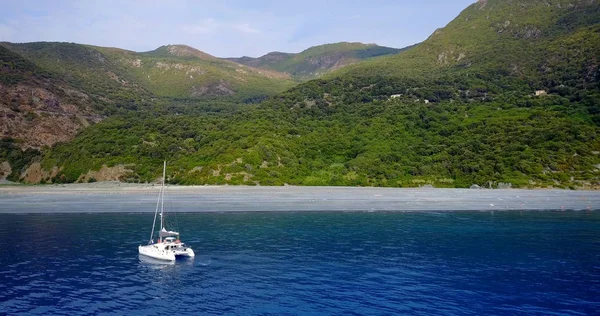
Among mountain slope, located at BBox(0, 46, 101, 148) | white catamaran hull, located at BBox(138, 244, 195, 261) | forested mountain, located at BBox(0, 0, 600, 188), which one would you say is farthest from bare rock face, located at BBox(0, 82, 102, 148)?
white catamaran hull, located at BBox(138, 244, 195, 261)

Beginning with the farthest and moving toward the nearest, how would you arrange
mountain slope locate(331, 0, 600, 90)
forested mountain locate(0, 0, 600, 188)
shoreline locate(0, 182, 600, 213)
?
1. mountain slope locate(331, 0, 600, 90)
2. forested mountain locate(0, 0, 600, 188)
3. shoreline locate(0, 182, 600, 213)

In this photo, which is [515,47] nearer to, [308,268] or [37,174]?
[37,174]

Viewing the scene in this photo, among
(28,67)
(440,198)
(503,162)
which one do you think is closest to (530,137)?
(503,162)

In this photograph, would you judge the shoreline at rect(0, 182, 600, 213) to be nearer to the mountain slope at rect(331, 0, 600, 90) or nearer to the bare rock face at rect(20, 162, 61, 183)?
the bare rock face at rect(20, 162, 61, 183)

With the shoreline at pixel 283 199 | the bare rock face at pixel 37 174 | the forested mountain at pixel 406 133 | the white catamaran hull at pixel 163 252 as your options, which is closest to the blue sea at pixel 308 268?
the white catamaran hull at pixel 163 252

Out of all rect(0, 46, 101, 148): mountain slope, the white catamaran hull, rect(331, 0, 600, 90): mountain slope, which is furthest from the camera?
rect(331, 0, 600, 90): mountain slope

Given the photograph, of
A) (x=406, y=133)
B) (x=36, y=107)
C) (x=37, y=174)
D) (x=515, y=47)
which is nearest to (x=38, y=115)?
(x=36, y=107)
